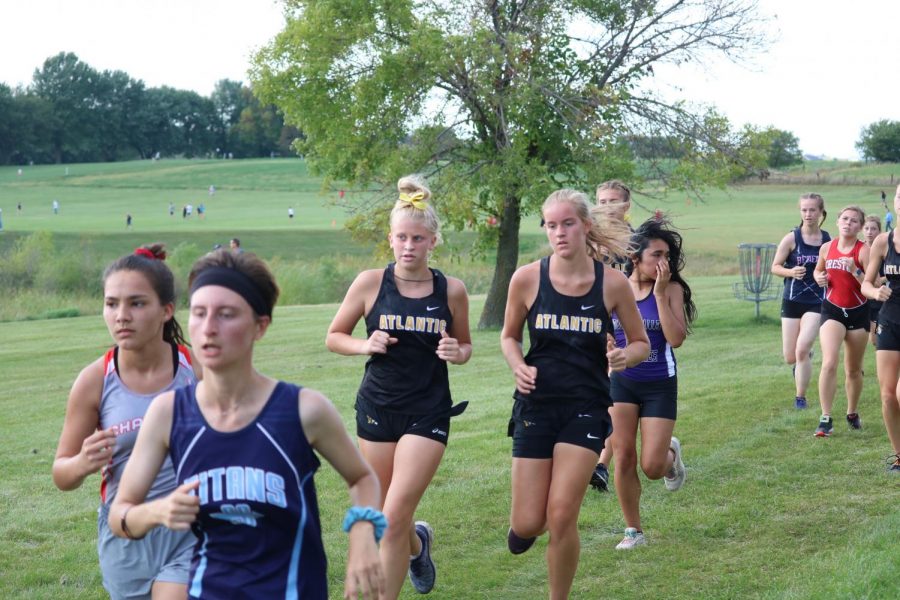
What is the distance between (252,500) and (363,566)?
395 mm

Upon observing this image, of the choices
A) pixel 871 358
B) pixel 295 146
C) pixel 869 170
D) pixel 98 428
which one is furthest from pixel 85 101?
pixel 98 428

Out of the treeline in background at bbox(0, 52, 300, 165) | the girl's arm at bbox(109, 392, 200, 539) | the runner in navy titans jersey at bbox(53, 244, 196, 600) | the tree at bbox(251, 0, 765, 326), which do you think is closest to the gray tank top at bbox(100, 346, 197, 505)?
the runner in navy titans jersey at bbox(53, 244, 196, 600)

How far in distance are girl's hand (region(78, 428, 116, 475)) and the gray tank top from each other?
0.85 ft

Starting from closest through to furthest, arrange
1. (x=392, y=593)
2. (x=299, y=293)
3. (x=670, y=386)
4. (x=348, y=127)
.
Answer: (x=392, y=593), (x=670, y=386), (x=348, y=127), (x=299, y=293)

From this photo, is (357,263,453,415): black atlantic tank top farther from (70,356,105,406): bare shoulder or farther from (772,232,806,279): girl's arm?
(772,232,806,279): girl's arm

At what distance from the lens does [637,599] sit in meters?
6.49

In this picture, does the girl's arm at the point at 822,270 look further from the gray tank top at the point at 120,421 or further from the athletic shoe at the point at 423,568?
the gray tank top at the point at 120,421

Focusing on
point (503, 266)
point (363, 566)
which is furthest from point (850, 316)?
point (503, 266)

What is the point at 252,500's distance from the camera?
135 inches

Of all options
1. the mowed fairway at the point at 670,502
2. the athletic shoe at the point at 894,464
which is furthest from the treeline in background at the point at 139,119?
the athletic shoe at the point at 894,464

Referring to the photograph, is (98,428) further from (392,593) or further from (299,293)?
(299,293)

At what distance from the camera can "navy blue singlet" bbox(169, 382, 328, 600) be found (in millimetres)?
3441

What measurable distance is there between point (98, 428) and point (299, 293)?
1289 inches

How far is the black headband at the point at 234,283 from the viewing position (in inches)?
137
